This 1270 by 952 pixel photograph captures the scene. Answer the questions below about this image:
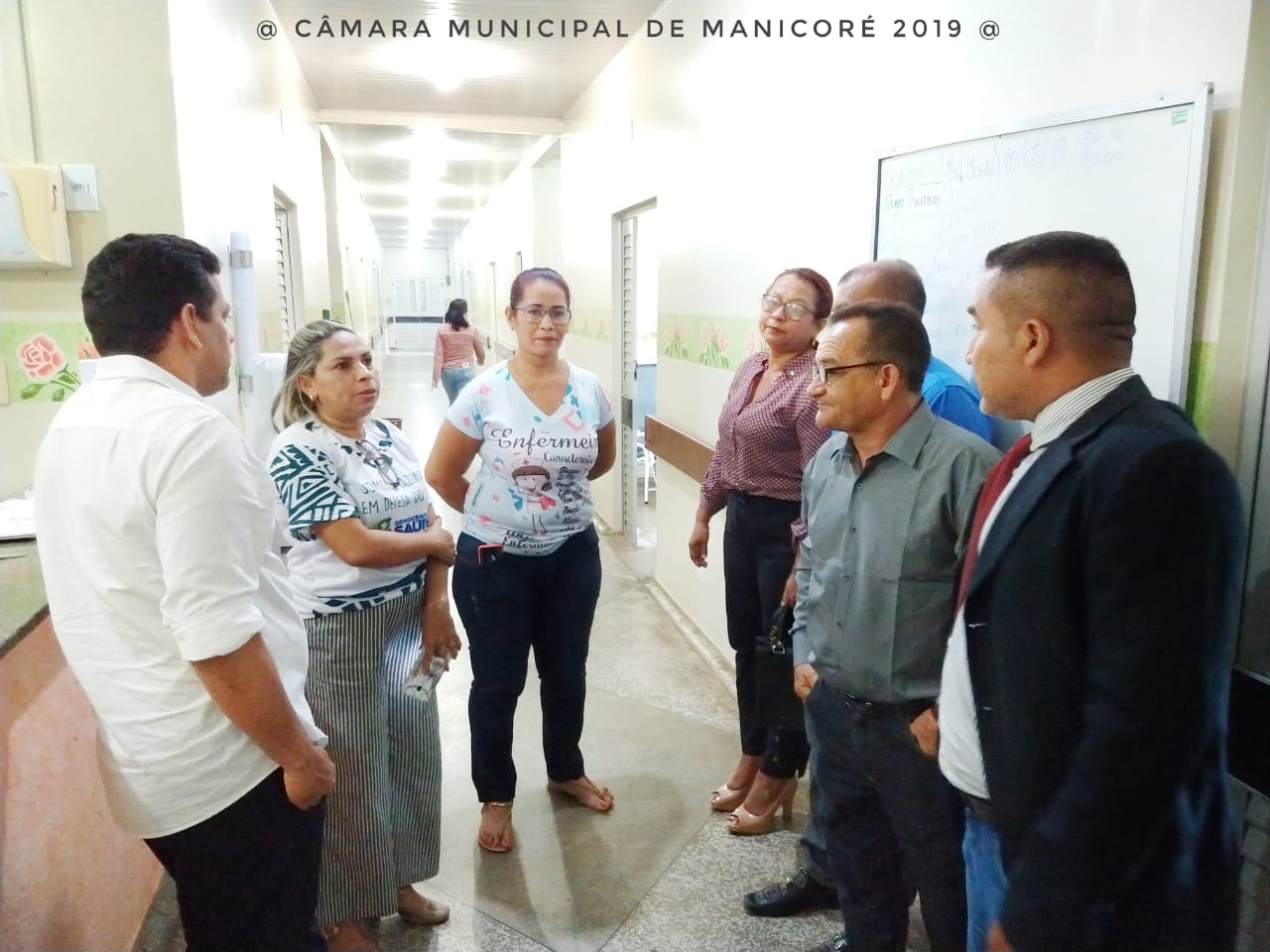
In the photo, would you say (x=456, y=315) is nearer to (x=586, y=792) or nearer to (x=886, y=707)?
(x=586, y=792)

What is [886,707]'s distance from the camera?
4.82ft

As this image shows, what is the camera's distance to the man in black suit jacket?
89 centimetres

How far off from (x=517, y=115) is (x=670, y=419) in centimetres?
359

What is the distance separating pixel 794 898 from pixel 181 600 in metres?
1.65

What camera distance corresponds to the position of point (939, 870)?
57.1 inches

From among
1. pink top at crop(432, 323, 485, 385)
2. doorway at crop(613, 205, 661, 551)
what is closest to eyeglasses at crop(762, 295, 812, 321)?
doorway at crop(613, 205, 661, 551)

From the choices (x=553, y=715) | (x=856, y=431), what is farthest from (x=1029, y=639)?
(x=553, y=715)

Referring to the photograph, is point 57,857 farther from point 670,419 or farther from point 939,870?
point 670,419

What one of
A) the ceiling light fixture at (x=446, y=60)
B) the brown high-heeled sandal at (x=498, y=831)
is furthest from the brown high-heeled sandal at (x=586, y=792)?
the ceiling light fixture at (x=446, y=60)

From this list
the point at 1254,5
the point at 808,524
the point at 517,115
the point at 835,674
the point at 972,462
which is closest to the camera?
the point at 1254,5

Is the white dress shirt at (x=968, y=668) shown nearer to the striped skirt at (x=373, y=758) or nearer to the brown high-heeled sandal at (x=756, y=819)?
the striped skirt at (x=373, y=758)

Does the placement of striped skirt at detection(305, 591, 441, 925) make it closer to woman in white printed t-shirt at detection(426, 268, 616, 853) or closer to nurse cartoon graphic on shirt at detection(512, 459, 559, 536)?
woman in white printed t-shirt at detection(426, 268, 616, 853)

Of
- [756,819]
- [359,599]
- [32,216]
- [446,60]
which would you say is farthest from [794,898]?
[446,60]

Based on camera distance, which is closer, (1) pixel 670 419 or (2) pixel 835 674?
(2) pixel 835 674
